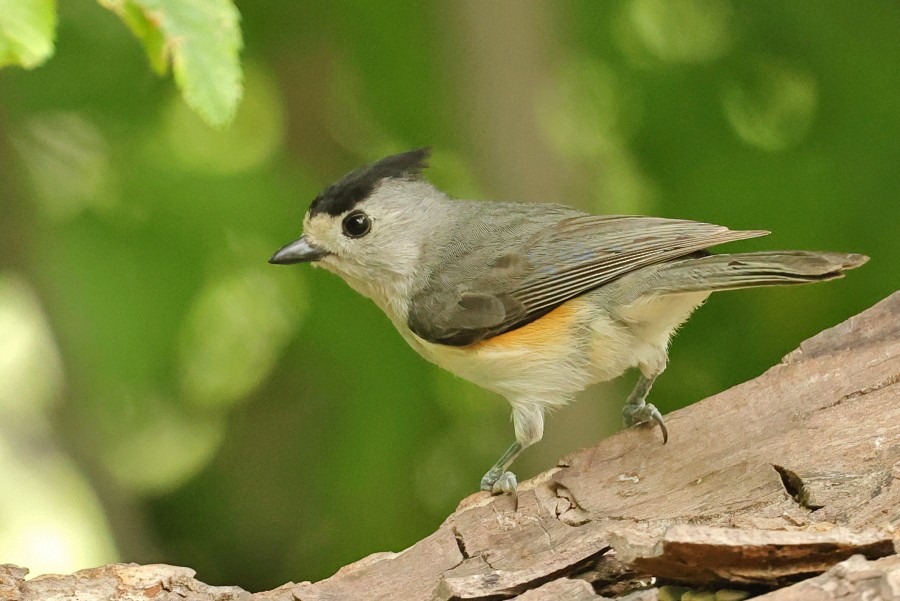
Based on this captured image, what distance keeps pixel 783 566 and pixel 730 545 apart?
19 cm

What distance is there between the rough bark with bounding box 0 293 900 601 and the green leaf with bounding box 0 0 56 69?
70.5 inches

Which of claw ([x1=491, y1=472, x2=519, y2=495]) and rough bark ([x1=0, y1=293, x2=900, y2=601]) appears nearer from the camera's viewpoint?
rough bark ([x1=0, y1=293, x2=900, y2=601])

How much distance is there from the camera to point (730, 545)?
2484 millimetres

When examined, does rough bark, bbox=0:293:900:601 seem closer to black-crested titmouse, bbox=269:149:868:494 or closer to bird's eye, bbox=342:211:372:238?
black-crested titmouse, bbox=269:149:868:494

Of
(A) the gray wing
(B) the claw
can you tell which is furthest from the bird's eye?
(B) the claw

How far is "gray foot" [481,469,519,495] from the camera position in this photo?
12.1 ft

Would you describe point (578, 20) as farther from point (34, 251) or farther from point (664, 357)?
point (34, 251)

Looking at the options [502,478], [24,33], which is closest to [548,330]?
[502,478]

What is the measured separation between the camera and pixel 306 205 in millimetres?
4824

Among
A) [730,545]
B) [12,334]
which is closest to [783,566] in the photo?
[730,545]

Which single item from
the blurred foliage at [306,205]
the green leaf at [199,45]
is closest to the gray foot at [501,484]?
the blurred foliage at [306,205]

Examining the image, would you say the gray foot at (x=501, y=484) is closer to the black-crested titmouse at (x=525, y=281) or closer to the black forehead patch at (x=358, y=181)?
the black-crested titmouse at (x=525, y=281)

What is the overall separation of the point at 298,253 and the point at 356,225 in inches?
14.3

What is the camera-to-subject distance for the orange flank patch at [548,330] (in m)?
4.02
